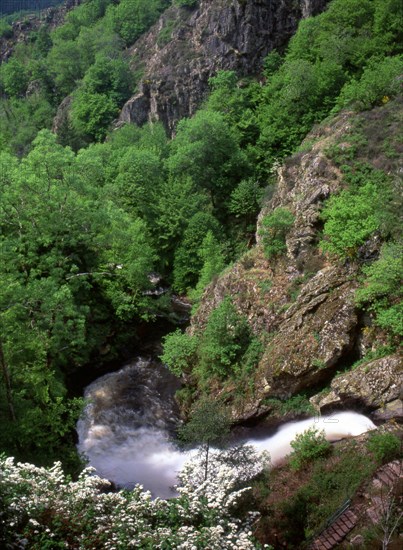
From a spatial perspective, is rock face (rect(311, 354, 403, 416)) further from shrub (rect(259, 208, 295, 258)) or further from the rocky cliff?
shrub (rect(259, 208, 295, 258))

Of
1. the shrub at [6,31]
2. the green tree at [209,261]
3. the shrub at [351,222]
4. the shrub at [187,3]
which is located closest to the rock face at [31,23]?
the shrub at [6,31]

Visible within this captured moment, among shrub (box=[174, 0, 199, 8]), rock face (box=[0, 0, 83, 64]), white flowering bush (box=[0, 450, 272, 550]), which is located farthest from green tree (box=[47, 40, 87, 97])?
white flowering bush (box=[0, 450, 272, 550])

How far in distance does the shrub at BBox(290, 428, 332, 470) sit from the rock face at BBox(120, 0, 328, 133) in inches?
1301

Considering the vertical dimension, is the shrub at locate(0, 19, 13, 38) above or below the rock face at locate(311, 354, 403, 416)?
above

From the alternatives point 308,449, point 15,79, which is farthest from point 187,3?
point 308,449

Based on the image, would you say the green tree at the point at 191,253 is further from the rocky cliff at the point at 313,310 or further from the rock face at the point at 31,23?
the rock face at the point at 31,23

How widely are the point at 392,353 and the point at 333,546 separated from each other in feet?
21.2

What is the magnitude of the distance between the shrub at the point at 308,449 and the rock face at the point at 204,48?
108ft

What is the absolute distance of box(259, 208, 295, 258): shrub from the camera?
21.8 meters

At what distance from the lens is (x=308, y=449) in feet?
49.5

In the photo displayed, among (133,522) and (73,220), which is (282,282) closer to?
(73,220)

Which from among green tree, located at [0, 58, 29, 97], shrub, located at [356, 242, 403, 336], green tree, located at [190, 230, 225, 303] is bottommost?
shrub, located at [356, 242, 403, 336]

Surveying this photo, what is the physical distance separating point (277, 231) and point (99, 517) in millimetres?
15453

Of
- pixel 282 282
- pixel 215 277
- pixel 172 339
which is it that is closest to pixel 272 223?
pixel 282 282
